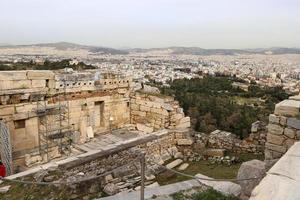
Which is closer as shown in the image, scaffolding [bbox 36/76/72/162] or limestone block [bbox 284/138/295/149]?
limestone block [bbox 284/138/295/149]

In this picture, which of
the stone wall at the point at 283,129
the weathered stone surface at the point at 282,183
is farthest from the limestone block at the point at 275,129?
the weathered stone surface at the point at 282,183

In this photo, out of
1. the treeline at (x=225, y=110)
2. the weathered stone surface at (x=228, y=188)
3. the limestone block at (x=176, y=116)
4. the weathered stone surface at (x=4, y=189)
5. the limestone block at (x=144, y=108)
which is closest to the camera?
the weathered stone surface at (x=228, y=188)

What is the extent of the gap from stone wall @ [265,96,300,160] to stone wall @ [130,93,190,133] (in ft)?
18.3

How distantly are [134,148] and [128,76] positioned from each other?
3.75 m

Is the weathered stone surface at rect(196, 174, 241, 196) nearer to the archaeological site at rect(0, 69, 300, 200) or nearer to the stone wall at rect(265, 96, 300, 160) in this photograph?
the archaeological site at rect(0, 69, 300, 200)

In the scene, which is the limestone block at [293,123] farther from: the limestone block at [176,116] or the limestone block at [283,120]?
the limestone block at [176,116]

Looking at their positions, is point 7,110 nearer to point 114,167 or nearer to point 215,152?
point 114,167

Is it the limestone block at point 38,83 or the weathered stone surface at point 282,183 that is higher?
the limestone block at point 38,83

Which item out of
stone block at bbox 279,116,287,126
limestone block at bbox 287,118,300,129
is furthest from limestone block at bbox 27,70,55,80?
limestone block at bbox 287,118,300,129

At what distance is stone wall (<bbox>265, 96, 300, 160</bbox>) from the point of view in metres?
4.93

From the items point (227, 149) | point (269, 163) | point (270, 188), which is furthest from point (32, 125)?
point (270, 188)

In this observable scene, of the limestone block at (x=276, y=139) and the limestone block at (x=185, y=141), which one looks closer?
the limestone block at (x=276, y=139)

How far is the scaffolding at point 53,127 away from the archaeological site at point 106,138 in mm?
29

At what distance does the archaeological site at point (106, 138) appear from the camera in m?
5.97
